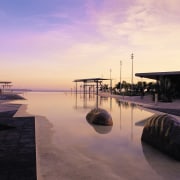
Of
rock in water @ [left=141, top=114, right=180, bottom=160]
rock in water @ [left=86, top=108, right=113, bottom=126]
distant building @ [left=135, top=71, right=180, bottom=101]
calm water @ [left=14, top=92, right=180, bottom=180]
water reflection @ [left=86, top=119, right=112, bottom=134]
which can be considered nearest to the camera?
calm water @ [left=14, top=92, right=180, bottom=180]

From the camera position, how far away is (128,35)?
68.6ft

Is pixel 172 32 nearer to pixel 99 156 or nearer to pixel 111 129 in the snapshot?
pixel 111 129

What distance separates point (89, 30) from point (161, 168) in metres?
14.8

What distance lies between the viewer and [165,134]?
6754mm

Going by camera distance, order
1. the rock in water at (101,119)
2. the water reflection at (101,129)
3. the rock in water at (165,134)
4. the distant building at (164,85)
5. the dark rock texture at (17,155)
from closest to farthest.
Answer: the dark rock texture at (17,155)
the rock in water at (165,134)
the water reflection at (101,129)
the rock in water at (101,119)
the distant building at (164,85)

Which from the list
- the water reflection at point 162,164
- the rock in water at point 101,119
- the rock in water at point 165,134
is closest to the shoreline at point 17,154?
the water reflection at point 162,164

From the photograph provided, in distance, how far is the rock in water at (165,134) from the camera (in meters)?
6.40

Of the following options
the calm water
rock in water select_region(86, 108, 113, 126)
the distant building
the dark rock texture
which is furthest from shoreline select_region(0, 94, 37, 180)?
the distant building

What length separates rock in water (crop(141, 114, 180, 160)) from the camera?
640cm

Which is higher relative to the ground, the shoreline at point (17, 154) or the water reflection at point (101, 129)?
the shoreline at point (17, 154)

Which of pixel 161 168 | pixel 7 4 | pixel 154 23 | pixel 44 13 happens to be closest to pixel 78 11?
pixel 44 13

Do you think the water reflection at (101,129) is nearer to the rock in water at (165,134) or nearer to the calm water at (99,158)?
the calm water at (99,158)

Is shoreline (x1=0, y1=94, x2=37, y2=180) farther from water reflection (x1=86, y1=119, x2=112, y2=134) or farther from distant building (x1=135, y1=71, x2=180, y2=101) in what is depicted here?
distant building (x1=135, y1=71, x2=180, y2=101)

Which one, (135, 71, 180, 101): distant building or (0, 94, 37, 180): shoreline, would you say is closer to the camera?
(0, 94, 37, 180): shoreline
